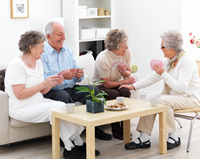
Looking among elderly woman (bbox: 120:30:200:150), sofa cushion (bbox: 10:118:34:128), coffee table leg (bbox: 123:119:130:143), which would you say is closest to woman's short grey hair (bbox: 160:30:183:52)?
elderly woman (bbox: 120:30:200:150)

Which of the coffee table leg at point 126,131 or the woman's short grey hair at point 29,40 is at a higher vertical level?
the woman's short grey hair at point 29,40

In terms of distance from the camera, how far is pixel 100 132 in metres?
3.96

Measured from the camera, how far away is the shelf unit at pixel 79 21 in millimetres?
6082

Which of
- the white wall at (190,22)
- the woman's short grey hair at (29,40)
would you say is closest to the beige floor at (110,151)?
the woman's short grey hair at (29,40)

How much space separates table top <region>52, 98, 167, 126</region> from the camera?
2891 millimetres

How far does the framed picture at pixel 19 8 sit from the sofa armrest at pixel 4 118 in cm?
264

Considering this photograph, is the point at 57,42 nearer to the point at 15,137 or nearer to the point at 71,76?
the point at 71,76

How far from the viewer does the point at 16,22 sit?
19.0 ft

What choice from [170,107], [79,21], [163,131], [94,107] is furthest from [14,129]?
[79,21]

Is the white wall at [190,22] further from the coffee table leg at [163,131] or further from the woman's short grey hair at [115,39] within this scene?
the coffee table leg at [163,131]

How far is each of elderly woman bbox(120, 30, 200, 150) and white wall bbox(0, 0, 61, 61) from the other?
2881mm

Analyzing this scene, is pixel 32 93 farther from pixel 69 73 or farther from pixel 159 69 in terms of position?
pixel 159 69

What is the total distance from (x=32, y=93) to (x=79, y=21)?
11.1 feet

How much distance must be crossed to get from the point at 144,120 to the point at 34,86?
110 cm
